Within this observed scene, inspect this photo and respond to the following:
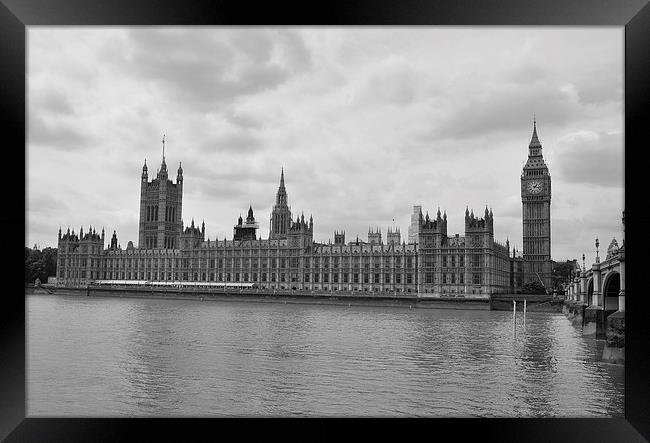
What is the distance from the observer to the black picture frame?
5.23 m

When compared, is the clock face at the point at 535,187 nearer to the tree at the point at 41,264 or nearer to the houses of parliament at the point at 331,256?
the houses of parliament at the point at 331,256

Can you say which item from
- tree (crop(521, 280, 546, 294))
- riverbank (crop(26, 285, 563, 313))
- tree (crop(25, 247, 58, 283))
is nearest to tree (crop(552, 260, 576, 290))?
tree (crop(521, 280, 546, 294))

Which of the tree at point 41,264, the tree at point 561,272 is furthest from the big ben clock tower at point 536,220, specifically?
the tree at point 41,264

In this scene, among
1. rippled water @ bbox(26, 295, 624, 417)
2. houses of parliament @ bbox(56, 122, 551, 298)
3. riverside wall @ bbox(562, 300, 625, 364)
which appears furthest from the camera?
houses of parliament @ bbox(56, 122, 551, 298)

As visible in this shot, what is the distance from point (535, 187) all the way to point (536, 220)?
13.7 feet

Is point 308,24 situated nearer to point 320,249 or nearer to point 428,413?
point 428,413

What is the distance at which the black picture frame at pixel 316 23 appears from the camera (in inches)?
206

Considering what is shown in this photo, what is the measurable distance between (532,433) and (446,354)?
13.8 m

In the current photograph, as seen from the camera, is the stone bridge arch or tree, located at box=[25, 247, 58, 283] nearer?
the stone bridge arch

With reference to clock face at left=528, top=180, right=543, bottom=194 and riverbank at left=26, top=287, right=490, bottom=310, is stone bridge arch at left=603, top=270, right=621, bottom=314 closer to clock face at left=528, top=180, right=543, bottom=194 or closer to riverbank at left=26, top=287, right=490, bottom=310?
riverbank at left=26, top=287, right=490, bottom=310

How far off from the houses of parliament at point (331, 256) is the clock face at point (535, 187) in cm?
11

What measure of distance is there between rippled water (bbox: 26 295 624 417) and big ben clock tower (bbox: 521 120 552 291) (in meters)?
44.7

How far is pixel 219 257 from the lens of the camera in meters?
73.2

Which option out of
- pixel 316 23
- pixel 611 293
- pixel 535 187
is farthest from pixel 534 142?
pixel 316 23
